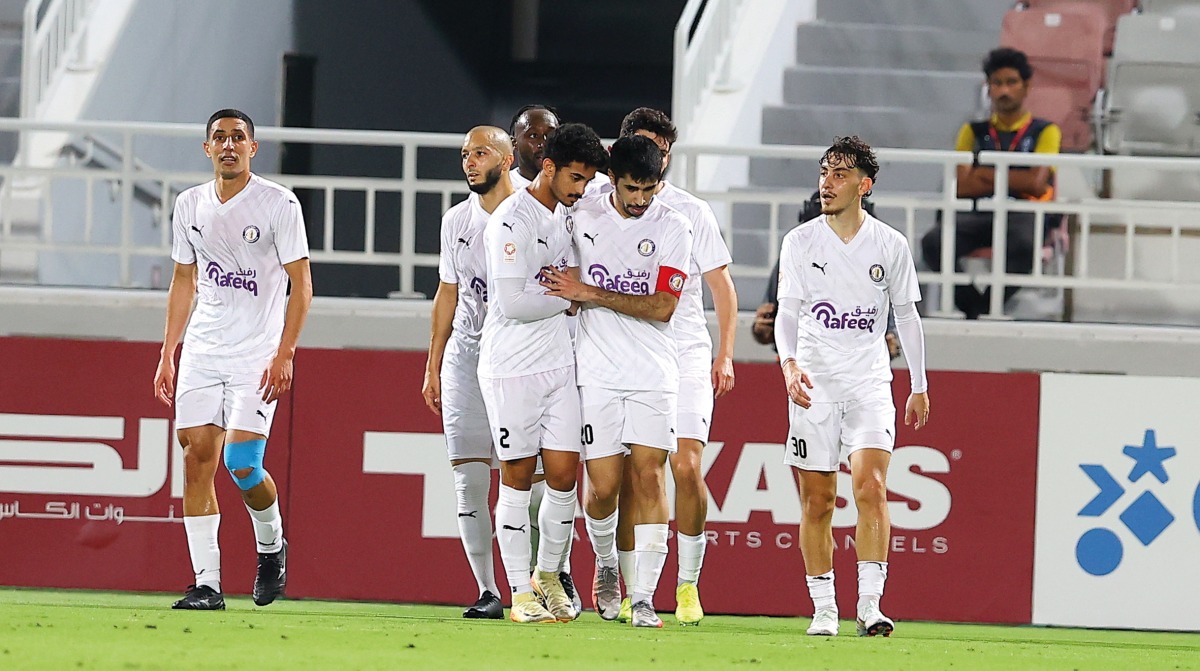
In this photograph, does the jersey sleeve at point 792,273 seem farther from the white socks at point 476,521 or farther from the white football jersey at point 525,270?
the white socks at point 476,521

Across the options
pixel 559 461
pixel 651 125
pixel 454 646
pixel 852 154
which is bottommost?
pixel 454 646

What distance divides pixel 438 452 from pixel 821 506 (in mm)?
2921

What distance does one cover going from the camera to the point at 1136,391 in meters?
9.52

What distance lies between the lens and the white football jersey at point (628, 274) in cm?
707

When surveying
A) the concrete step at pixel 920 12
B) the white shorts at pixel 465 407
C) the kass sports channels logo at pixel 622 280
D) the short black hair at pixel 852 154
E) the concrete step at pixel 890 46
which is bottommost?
the white shorts at pixel 465 407

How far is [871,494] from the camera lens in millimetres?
7129

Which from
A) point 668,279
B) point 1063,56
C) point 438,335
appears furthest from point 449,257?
point 1063,56

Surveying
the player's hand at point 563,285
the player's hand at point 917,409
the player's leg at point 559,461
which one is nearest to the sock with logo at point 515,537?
the player's leg at point 559,461

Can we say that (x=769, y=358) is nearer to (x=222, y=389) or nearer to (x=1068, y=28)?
(x=222, y=389)

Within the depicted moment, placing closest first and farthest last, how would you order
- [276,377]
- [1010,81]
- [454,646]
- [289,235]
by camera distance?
[454,646] → [276,377] → [289,235] → [1010,81]

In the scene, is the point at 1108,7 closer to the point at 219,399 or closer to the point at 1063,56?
the point at 1063,56

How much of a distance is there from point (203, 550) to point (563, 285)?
1.95 meters

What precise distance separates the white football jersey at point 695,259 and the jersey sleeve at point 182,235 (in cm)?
197

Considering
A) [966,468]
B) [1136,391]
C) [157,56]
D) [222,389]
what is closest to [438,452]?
[222,389]
